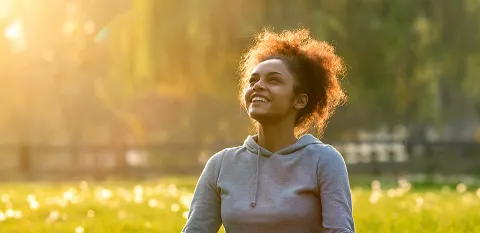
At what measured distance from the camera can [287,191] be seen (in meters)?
3.90

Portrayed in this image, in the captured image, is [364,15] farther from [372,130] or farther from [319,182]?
[319,182]

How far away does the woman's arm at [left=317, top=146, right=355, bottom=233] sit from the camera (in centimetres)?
383

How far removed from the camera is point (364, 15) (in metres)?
24.7

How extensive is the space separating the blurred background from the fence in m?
0.04

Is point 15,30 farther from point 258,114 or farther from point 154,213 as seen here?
point 258,114

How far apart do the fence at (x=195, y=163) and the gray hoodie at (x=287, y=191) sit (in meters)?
21.3

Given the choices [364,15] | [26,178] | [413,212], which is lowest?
[413,212]

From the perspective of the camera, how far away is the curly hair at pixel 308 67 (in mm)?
4207

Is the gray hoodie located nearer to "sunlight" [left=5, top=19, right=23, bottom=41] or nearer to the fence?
the fence

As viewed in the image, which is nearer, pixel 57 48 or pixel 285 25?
pixel 285 25

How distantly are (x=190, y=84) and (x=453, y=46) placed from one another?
22.4 feet

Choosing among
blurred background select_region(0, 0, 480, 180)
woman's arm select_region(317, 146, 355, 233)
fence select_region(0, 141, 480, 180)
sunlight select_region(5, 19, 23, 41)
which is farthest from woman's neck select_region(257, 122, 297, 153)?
sunlight select_region(5, 19, 23, 41)

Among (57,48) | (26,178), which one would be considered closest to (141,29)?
(57,48)

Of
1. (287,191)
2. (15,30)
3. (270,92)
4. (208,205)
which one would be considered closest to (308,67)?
(270,92)
